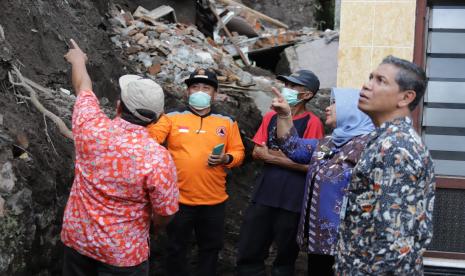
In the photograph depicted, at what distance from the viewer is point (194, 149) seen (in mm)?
4809

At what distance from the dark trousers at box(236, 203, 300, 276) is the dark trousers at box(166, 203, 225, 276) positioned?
249 millimetres

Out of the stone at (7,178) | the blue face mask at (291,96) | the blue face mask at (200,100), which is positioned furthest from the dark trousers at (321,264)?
the stone at (7,178)

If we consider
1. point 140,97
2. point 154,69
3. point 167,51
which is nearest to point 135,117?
point 140,97

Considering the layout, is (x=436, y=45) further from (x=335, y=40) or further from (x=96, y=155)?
(x=335, y=40)

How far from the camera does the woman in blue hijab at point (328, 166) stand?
3.83 m

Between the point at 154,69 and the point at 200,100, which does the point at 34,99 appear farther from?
the point at 154,69

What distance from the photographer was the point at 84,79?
330 centimetres

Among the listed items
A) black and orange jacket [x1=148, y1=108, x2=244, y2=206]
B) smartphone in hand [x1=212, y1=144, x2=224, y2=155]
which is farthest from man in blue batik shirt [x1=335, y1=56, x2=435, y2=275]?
black and orange jacket [x1=148, y1=108, x2=244, y2=206]

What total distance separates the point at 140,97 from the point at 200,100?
1790 mm

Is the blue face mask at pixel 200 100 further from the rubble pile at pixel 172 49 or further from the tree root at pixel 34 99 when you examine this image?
the rubble pile at pixel 172 49

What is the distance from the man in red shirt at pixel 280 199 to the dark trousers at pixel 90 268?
61.9 inches

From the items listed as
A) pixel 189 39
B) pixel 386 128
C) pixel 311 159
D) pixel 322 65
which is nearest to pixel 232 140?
pixel 311 159

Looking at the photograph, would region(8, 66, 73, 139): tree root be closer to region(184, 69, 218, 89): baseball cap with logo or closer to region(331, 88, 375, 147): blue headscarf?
region(184, 69, 218, 89): baseball cap with logo

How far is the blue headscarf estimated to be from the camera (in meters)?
3.88
